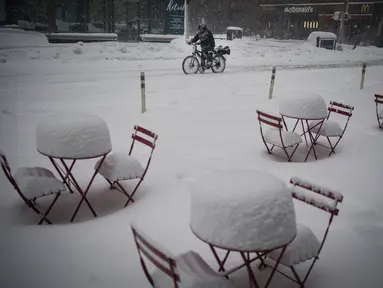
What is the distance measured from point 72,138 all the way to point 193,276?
2534 mm

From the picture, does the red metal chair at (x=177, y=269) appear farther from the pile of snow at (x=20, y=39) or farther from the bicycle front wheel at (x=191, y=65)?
the pile of snow at (x=20, y=39)

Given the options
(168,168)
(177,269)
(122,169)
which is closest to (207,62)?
(168,168)

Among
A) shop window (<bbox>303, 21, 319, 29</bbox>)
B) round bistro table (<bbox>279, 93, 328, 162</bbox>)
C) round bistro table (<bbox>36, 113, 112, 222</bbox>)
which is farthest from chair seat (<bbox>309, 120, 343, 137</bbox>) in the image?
shop window (<bbox>303, 21, 319, 29</bbox>)

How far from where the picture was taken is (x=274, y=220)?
9.15 feet

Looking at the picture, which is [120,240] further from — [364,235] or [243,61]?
[243,61]

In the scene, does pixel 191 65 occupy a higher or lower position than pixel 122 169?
higher

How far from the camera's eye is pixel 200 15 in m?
50.7

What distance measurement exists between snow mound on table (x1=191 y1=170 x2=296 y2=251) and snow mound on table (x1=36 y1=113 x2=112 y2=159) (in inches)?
81.8

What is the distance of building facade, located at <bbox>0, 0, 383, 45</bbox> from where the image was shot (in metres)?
27.6

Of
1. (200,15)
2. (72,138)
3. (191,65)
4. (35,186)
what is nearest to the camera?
(35,186)

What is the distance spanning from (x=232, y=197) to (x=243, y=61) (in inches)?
764

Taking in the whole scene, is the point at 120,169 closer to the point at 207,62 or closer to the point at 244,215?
the point at 244,215

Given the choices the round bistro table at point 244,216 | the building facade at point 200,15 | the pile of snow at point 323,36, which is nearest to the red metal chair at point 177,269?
the round bistro table at point 244,216

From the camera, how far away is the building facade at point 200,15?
90.5ft
